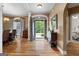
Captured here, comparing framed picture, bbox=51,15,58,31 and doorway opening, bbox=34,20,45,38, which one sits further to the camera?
framed picture, bbox=51,15,58,31

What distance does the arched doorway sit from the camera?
3.44 metres

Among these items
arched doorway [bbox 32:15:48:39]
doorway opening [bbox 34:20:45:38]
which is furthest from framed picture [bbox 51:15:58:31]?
doorway opening [bbox 34:20:45:38]

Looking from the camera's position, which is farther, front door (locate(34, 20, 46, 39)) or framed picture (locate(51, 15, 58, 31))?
framed picture (locate(51, 15, 58, 31))

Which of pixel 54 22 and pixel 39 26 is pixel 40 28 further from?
pixel 54 22

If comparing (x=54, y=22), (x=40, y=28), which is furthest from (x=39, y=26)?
(x=54, y=22)

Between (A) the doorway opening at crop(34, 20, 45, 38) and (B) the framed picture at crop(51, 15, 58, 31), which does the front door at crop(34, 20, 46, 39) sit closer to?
(A) the doorway opening at crop(34, 20, 45, 38)

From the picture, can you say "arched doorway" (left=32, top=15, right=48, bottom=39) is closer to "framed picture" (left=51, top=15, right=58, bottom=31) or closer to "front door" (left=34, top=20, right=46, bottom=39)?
"front door" (left=34, top=20, right=46, bottom=39)

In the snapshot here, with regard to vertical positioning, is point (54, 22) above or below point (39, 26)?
above

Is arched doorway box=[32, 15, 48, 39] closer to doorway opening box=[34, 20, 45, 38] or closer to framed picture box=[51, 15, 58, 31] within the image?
doorway opening box=[34, 20, 45, 38]

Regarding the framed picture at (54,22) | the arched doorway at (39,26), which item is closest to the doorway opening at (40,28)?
the arched doorway at (39,26)

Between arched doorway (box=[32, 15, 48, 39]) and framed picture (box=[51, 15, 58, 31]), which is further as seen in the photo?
framed picture (box=[51, 15, 58, 31])

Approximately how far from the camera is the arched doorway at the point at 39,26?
3437mm

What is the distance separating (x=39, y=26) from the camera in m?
3.47

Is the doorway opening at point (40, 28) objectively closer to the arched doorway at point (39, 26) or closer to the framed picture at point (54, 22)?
the arched doorway at point (39, 26)
